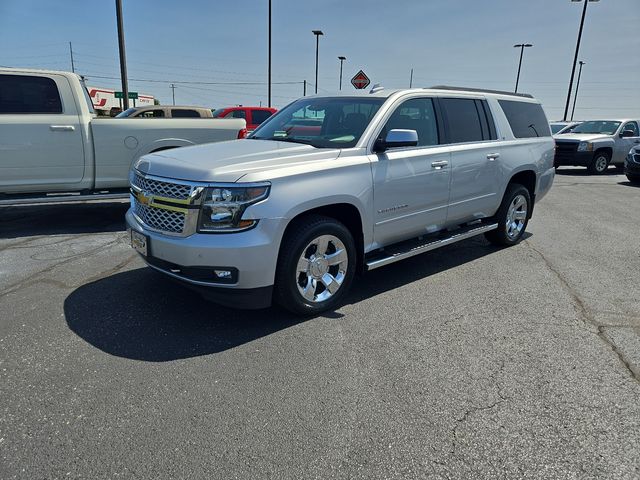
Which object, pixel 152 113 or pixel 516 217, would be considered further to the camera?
pixel 152 113

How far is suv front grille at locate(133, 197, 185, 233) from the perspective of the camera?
3.38 metres

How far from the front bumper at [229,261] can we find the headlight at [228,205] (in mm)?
60

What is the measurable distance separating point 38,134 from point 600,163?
16.3 metres

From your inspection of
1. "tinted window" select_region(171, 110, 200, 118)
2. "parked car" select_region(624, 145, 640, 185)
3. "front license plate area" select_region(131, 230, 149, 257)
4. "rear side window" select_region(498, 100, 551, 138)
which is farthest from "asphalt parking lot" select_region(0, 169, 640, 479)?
"parked car" select_region(624, 145, 640, 185)

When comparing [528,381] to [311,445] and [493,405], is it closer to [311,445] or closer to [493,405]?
[493,405]

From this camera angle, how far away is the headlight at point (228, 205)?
322 cm

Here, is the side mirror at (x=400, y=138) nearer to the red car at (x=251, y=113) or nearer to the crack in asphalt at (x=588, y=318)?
the crack in asphalt at (x=588, y=318)

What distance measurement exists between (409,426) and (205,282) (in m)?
1.72

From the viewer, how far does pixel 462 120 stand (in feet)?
16.6

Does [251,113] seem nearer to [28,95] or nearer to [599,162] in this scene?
[28,95]

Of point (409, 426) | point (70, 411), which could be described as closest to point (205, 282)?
point (70, 411)

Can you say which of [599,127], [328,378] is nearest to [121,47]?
[328,378]

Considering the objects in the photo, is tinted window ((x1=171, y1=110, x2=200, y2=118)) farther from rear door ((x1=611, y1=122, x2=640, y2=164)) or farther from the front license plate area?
rear door ((x1=611, y1=122, x2=640, y2=164))

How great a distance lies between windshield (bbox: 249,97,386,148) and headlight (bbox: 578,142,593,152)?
1330 centimetres
